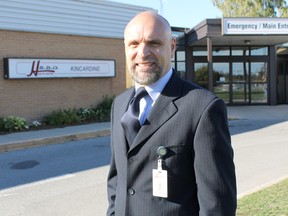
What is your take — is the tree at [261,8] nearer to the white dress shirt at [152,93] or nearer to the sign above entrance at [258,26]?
the sign above entrance at [258,26]

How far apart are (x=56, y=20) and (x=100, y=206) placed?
10825mm

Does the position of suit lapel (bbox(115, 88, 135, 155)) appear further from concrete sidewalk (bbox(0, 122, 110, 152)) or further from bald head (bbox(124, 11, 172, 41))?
concrete sidewalk (bbox(0, 122, 110, 152))

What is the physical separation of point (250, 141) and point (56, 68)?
7.59 metres

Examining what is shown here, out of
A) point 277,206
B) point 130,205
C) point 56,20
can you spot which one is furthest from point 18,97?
point 130,205

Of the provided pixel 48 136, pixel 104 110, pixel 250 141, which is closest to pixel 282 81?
pixel 104 110

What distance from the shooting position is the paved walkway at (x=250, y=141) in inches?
278

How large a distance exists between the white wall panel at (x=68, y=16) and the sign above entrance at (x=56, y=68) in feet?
3.62

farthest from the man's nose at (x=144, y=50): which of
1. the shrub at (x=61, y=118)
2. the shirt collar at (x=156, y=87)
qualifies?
the shrub at (x=61, y=118)

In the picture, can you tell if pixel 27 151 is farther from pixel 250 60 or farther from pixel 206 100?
pixel 250 60

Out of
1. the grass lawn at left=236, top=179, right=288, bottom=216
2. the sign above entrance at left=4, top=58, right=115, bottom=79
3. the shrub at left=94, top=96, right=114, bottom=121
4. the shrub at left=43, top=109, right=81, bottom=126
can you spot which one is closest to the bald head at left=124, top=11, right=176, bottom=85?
the grass lawn at left=236, top=179, right=288, bottom=216

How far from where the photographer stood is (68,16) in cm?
1538

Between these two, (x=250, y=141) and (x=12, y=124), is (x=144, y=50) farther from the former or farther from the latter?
(x=12, y=124)

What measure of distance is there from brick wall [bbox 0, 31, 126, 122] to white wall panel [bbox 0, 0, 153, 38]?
0.26 meters

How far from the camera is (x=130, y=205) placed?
74.2 inches
